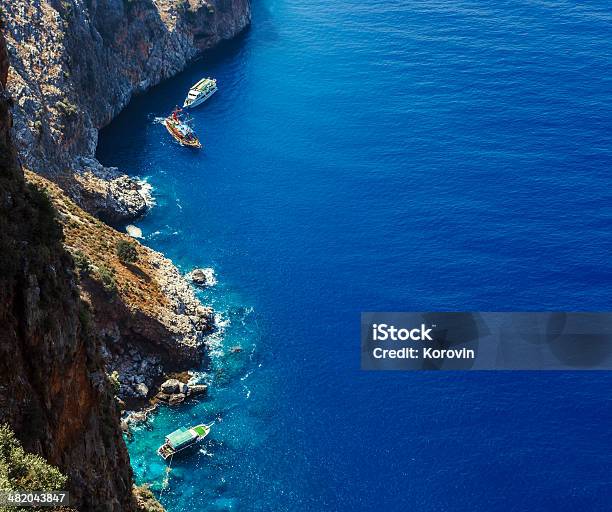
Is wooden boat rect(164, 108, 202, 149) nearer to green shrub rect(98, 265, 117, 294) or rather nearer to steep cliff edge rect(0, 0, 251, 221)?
steep cliff edge rect(0, 0, 251, 221)

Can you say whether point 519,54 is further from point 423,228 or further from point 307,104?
point 423,228

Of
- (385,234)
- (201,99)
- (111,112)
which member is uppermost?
(111,112)

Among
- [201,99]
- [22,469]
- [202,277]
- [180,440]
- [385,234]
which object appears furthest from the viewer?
[201,99]

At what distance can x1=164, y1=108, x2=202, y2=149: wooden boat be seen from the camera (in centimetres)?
14975

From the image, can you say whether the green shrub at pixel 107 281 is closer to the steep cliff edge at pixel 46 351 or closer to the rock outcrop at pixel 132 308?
the rock outcrop at pixel 132 308

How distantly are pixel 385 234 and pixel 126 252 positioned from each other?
38837 millimetres

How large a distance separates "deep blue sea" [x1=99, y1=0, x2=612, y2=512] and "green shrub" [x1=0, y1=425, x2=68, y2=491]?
141ft

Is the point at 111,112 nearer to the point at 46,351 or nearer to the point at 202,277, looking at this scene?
the point at 202,277

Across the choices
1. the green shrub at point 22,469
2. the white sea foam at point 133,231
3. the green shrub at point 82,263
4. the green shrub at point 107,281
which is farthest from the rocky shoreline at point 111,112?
the green shrub at point 22,469

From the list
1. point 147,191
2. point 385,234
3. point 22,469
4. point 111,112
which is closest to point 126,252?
point 147,191

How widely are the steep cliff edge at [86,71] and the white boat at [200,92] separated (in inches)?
401

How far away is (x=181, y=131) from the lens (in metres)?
152

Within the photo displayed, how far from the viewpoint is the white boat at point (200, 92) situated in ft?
534

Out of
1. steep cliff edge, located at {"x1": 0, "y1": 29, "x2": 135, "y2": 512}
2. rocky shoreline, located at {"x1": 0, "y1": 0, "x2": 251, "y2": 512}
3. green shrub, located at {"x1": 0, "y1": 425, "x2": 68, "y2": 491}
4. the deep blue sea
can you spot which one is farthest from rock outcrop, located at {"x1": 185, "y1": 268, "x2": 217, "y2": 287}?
green shrub, located at {"x1": 0, "y1": 425, "x2": 68, "y2": 491}
